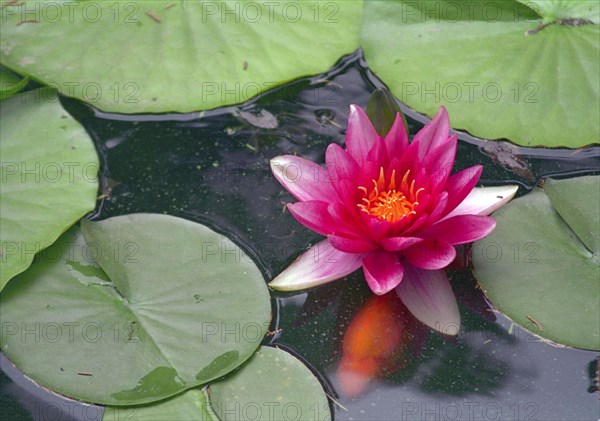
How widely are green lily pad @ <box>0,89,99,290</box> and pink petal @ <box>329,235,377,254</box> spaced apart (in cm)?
83

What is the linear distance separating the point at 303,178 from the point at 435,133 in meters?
0.42

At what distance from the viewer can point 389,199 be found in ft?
6.48

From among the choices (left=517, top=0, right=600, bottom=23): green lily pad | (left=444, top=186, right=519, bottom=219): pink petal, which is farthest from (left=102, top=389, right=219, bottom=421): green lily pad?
(left=517, top=0, right=600, bottom=23): green lily pad

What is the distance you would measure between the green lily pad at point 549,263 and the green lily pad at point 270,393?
0.61 m

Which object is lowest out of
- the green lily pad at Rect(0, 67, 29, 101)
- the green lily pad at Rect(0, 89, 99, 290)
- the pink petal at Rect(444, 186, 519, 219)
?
the green lily pad at Rect(0, 89, 99, 290)

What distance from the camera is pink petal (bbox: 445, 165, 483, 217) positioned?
1927 millimetres

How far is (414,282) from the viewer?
6.57 ft

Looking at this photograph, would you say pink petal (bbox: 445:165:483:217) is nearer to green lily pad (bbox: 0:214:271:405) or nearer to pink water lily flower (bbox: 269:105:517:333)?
pink water lily flower (bbox: 269:105:517:333)

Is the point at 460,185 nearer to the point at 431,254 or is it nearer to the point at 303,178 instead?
the point at 431,254

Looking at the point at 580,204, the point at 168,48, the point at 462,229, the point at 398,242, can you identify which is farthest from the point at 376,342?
the point at 168,48

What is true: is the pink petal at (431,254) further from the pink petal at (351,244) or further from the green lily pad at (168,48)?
the green lily pad at (168,48)

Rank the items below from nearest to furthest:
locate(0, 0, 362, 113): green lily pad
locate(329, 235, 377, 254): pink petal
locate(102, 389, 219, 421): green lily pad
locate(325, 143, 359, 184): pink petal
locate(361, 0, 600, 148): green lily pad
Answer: locate(102, 389, 219, 421): green lily pad → locate(329, 235, 377, 254): pink petal → locate(325, 143, 359, 184): pink petal → locate(361, 0, 600, 148): green lily pad → locate(0, 0, 362, 113): green lily pad

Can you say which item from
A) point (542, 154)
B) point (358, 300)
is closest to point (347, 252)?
point (358, 300)

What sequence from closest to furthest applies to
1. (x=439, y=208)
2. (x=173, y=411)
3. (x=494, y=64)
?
(x=173, y=411) → (x=439, y=208) → (x=494, y=64)
